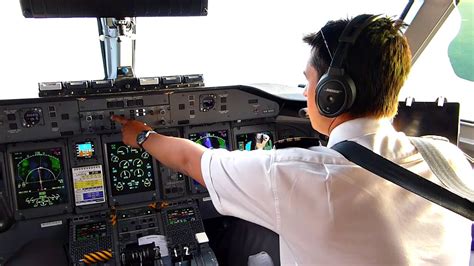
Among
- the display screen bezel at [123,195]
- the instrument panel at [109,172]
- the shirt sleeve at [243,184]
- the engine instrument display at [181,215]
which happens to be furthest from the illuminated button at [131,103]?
the shirt sleeve at [243,184]

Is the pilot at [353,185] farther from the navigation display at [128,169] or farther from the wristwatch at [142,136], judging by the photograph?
the navigation display at [128,169]

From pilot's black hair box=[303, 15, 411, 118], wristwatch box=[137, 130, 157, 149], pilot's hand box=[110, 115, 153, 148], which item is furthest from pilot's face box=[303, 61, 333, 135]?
pilot's hand box=[110, 115, 153, 148]

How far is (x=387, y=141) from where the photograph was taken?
40.0 inches

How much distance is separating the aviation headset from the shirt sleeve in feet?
0.71

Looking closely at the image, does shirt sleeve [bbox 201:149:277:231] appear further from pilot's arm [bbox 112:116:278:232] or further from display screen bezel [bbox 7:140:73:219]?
display screen bezel [bbox 7:140:73:219]

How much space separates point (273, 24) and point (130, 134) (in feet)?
5.23

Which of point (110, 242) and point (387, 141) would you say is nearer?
point (387, 141)

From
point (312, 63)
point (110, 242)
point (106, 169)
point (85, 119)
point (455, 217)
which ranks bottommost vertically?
point (110, 242)

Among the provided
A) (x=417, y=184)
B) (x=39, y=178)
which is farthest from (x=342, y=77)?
(x=39, y=178)

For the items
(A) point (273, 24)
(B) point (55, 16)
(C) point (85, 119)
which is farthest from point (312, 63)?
(A) point (273, 24)

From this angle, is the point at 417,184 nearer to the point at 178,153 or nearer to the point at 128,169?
the point at 178,153

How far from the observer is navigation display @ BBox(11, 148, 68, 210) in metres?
2.09

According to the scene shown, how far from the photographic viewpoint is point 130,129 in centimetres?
191

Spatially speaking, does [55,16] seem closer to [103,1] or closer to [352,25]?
[103,1]
